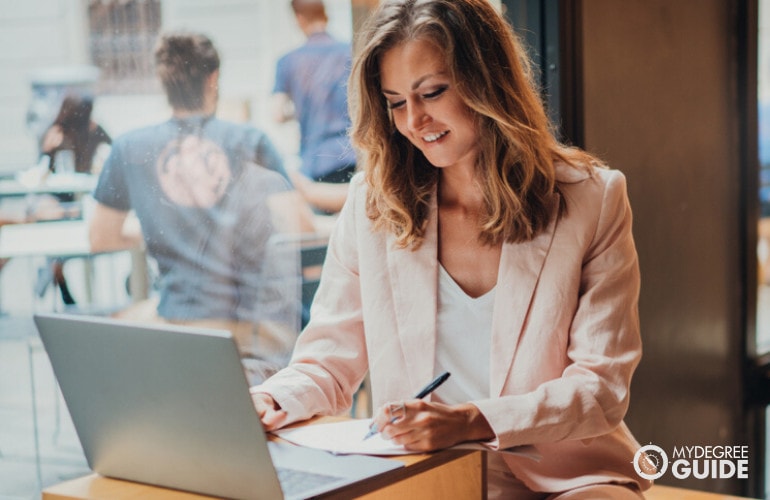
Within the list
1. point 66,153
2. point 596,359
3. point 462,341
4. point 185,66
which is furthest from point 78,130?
point 596,359

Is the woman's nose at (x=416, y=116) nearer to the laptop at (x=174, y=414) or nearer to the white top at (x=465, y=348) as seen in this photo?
the white top at (x=465, y=348)

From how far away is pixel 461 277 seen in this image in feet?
6.28

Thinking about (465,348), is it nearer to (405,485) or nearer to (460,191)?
(460,191)

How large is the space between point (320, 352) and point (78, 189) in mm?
604

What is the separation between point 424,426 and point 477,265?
53 cm

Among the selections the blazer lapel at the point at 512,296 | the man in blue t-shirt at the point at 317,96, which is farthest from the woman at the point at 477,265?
the man in blue t-shirt at the point at 317,96

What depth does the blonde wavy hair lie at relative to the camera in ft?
6.03

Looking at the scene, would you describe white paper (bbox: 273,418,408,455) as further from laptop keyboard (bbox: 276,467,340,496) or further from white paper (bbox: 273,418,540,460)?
laptop keyboard (bbox: 276,467,340,496)

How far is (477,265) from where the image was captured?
6.28 ft

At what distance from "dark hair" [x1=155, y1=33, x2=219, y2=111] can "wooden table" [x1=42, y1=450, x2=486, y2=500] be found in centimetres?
95

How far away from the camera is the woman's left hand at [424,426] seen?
4.77ft

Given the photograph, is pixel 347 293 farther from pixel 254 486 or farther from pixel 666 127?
pixel 666 127

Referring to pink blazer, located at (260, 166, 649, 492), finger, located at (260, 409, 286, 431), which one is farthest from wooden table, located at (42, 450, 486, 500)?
finger, located at (260, 409, 286, 431)

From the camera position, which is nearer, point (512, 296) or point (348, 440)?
point (348, 440)
